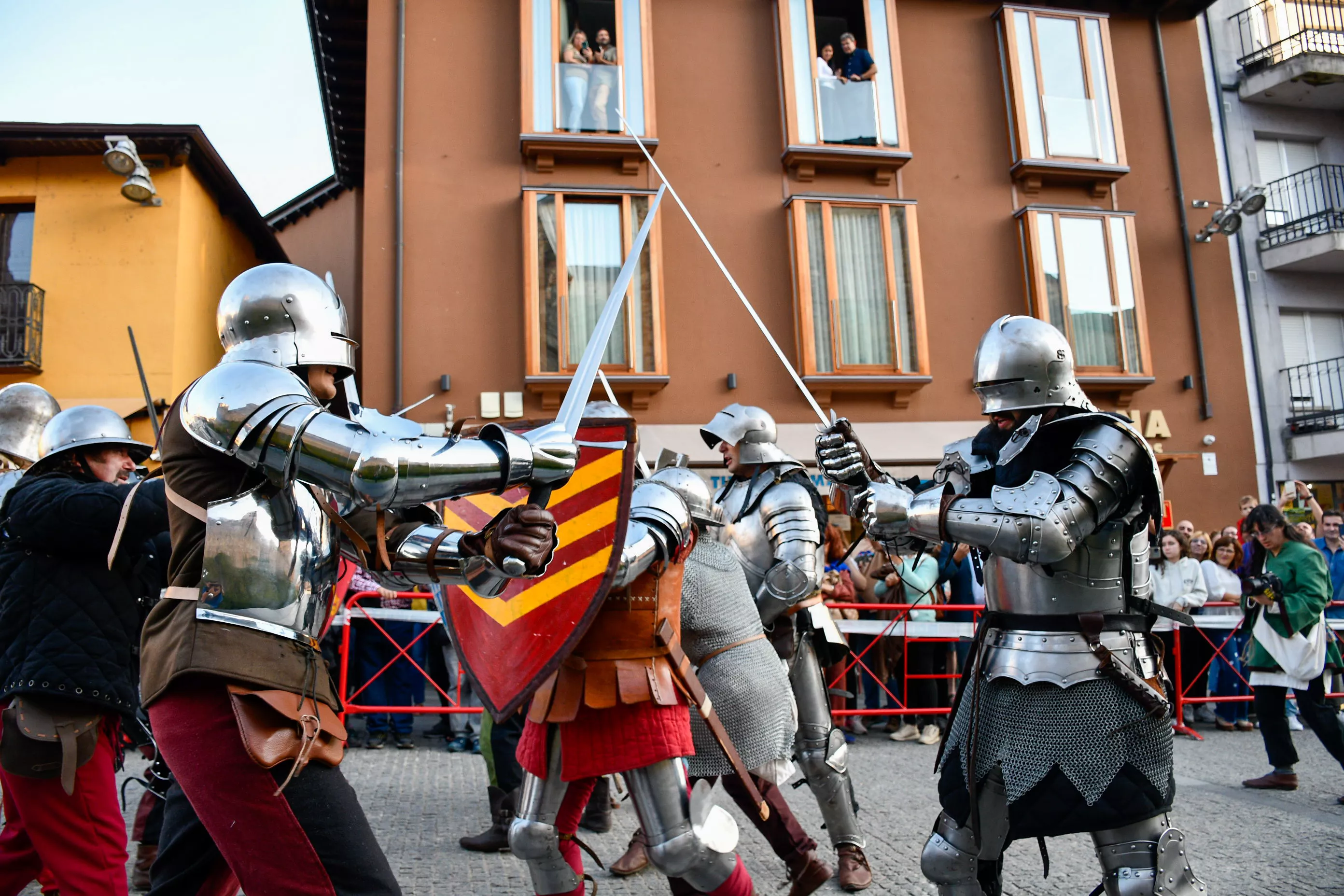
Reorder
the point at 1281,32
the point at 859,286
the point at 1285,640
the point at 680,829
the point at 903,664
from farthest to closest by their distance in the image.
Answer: the point at 1281,32 < the point at 859,286 < the point at 903,664 < the point at 1285,640 < the point at 680,829

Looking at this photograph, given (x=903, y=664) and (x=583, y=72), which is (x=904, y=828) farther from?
(x=583, y=72)

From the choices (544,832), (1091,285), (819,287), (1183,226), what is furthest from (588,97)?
(544,832)

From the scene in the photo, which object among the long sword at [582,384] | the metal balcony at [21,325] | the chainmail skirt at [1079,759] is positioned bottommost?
the chainmail skirt at [1079,759]

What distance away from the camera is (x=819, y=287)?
36.3 ft

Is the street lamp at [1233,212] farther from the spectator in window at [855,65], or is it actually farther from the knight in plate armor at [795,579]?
the knight in plate armor at [795,579]

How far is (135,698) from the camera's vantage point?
3.28 meters

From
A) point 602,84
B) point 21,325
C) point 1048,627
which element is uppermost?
point 602,84

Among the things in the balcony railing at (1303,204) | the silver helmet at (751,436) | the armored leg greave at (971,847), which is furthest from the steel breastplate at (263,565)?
the balcony railing at (1303,204)

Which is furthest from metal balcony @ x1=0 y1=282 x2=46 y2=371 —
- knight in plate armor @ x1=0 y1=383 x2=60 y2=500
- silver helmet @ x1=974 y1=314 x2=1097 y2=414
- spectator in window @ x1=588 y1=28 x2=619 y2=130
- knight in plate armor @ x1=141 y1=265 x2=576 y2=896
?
silver helmet @ x1=974 y1=314 x2=1097 y2=414

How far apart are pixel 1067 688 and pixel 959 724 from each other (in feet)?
1.14

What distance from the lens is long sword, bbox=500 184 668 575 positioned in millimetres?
2164

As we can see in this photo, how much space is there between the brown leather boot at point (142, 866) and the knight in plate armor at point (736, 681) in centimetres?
214

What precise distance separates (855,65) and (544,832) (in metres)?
10.4

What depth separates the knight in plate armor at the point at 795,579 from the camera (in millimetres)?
4027
